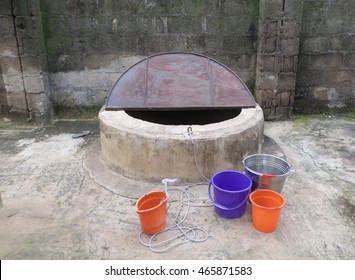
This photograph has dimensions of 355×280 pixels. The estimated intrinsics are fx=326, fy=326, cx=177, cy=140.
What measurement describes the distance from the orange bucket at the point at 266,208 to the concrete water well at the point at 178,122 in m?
0.63

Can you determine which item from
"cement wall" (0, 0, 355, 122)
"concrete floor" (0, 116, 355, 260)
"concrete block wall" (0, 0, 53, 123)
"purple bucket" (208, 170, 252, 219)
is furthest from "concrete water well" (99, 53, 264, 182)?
"concrete block wall" (0, 0, 53, 123)

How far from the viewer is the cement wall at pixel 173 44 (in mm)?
5133

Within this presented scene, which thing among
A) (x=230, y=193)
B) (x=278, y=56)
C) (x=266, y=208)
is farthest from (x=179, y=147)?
(x=278, y=56)

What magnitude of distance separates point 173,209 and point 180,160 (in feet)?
1.69

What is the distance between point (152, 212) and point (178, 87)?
193 centimetres

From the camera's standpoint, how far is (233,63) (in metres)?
5.55

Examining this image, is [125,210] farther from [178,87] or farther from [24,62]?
[24,62]

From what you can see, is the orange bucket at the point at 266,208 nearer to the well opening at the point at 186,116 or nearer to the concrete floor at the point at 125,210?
the concrete floor at the point at 125,210

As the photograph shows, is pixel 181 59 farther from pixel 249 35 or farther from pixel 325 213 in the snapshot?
pixel 325 213

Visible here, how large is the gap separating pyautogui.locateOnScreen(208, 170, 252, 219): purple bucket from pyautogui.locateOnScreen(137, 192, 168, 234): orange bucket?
0.46m

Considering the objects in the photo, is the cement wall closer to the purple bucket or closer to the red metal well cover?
the red metal well cover

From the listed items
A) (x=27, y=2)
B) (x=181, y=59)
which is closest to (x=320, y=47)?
(x=181, y=59)

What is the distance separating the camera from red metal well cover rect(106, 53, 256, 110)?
3.98 metres

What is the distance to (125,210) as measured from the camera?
3156 mm
